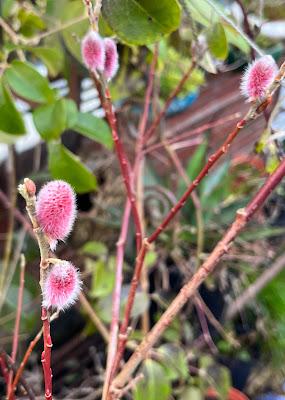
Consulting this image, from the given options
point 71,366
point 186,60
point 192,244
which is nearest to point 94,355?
point 71,366

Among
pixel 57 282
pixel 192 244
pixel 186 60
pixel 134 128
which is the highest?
pixel 186 60

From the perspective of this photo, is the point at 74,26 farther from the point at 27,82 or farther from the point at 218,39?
the point at 218,39

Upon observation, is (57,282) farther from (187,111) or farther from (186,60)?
(187,111)

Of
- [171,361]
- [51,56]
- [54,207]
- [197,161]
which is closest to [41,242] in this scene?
[54,207]

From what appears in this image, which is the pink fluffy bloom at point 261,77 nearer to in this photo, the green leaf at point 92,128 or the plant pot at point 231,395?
the green leaf at point 92,128

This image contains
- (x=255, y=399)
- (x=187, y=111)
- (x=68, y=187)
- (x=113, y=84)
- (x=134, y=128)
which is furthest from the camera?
(x=187, y=111)

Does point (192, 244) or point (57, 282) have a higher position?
point (57, 282)
